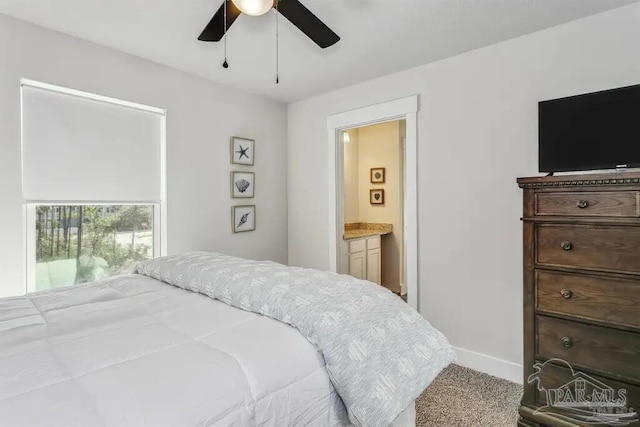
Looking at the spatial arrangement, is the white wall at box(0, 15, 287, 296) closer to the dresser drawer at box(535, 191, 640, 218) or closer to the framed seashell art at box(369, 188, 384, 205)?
the framed seashell art at box(369, 188, 384, 205)

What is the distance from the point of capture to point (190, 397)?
0.88 metres

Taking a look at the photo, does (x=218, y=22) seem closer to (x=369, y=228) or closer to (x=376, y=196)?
(x=376, y=196)

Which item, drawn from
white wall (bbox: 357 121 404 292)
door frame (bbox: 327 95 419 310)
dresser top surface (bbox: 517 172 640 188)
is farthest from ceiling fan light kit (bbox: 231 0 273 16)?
white wall (bbox: 357 121 404 292)

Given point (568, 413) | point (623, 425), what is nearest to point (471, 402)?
point (568, 413)

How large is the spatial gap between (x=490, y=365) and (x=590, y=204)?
1.48 meters

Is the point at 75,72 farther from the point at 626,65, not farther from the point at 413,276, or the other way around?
the point at 626,65

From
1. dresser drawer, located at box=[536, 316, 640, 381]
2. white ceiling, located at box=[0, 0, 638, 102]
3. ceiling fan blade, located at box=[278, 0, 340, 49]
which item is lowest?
dresser drawer, located at box=[536, 316, 640, 381]

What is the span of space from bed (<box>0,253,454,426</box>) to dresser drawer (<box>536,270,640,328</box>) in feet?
2.34

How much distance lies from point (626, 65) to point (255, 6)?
2.18 metres

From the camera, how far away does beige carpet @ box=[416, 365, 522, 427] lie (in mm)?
1969

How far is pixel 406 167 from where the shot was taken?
301 centimetres

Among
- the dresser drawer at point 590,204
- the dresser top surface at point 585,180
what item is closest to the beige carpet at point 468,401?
the dresser drawer at point 590,204

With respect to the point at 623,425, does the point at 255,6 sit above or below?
above

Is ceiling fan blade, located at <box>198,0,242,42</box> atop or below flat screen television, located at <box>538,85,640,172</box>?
atop
